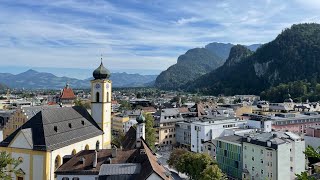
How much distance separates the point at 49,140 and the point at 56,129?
2.63 meters

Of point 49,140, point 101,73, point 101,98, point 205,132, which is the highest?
point 101,73

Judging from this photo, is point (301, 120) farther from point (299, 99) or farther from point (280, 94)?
point (280, 94)

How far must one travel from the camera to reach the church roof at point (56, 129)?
3931 centimetres

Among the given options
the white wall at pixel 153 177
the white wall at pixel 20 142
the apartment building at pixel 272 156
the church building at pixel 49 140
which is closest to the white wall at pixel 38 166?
the church building at pixel 49 140

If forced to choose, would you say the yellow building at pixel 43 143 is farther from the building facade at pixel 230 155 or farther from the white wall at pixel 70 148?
the building facade at pixel 230 155

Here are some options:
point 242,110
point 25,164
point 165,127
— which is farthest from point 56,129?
point 242,110

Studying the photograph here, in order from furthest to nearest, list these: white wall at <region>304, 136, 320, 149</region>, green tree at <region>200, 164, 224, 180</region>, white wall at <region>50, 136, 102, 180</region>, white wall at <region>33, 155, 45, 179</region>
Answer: white wall at <region>304, 136, 320, 149</region>, green tree at <region>200, 164, 224, 180</region>, white wall at <region>50, 136, 102, 180</region>, white wall at <region>33, 155, 45, 179</region>

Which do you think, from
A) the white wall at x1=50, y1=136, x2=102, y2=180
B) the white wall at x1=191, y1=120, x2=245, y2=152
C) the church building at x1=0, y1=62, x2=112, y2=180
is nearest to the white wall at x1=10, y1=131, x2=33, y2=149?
the church building at x1=0, y1=62, x2=112, y2=180

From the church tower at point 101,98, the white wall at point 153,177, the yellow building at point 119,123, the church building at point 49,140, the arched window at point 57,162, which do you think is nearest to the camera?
the white wall at point 153,177

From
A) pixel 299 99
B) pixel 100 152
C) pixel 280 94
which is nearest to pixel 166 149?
pixel 100 152

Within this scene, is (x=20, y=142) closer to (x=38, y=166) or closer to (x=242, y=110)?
(x=38, y=166)

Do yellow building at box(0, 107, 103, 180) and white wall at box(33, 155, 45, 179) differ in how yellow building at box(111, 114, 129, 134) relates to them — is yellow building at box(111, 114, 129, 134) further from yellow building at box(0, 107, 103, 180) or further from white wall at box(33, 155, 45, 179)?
white wall at box(33, 155, 45, 179)

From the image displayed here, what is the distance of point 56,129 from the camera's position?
41938mm

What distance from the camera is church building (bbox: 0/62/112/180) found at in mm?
38750
